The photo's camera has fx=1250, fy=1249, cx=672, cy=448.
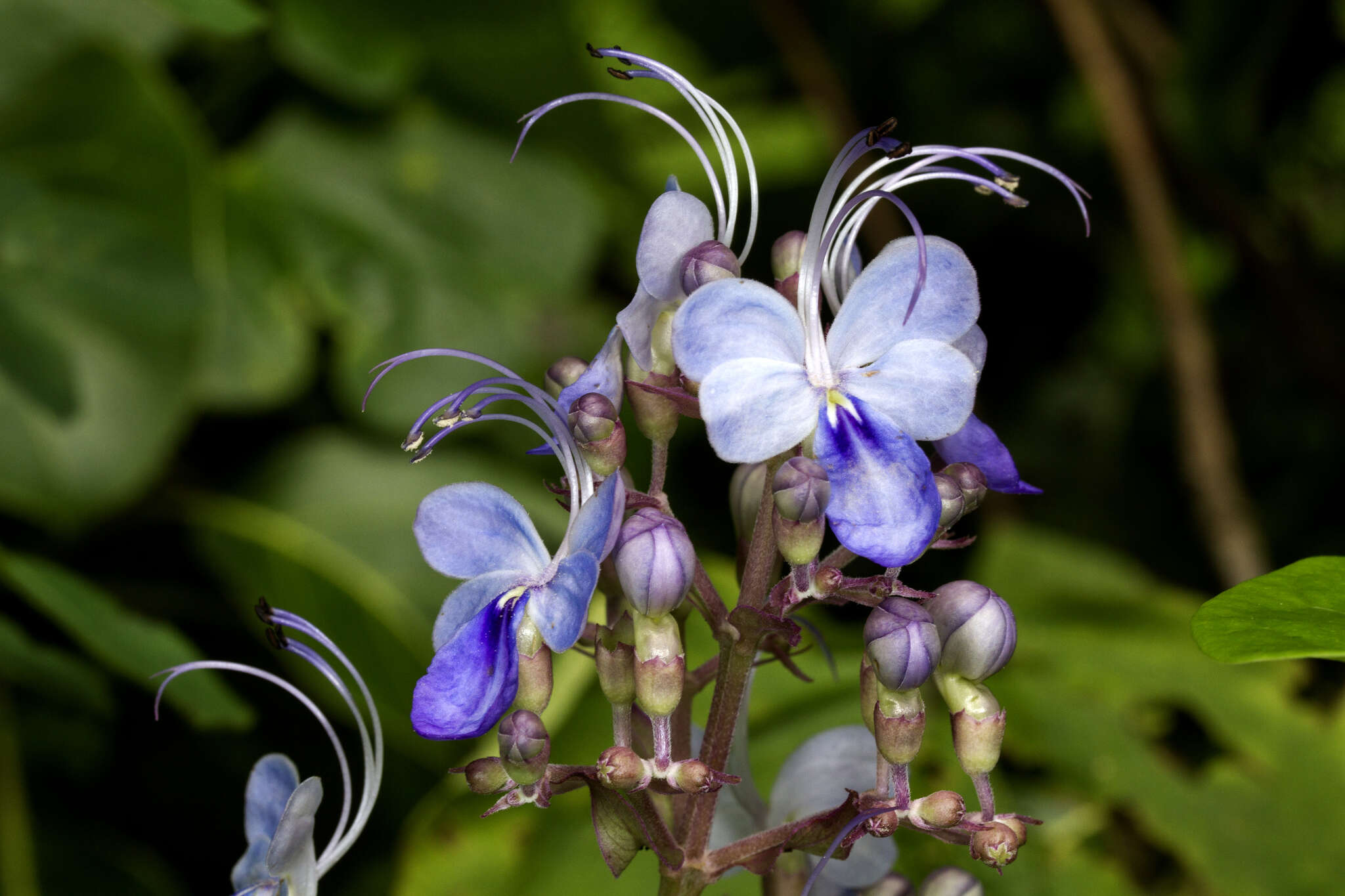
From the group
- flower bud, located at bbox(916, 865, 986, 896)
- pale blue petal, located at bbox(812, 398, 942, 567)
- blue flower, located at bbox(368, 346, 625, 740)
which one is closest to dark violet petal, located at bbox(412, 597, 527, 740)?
blue flower, located at bbox(368, 346, 625, 740)

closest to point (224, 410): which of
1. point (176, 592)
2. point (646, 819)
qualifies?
point (176, 592)

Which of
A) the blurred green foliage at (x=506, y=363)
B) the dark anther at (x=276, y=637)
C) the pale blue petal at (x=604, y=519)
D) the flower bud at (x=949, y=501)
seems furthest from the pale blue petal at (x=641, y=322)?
the blurred green foliage at (x=506, y=363)

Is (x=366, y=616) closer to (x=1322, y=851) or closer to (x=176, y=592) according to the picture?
(x=176, y=592)

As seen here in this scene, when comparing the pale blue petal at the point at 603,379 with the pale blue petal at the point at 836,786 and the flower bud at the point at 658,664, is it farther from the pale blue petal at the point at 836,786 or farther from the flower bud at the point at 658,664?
the pale blue petal at the point at 836,786

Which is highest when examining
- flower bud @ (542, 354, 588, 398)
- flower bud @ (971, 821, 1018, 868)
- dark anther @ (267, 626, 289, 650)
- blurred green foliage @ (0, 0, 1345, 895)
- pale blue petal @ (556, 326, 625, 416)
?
pale blue petal @ (556, 326, 625, 416)

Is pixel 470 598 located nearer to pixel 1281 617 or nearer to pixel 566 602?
pixel 566 602

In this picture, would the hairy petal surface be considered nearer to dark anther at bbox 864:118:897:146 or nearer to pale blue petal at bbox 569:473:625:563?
pale blue petal at bbox 569:473:625:563

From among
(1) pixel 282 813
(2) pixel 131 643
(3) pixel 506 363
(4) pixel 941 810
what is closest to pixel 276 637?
(1) pixel 282 813
